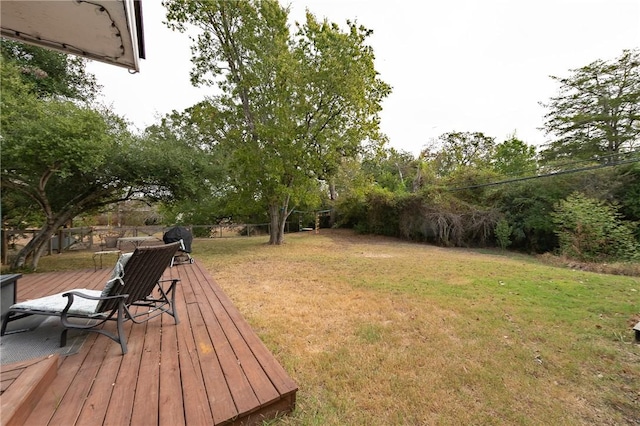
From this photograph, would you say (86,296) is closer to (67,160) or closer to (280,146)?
(67,160)

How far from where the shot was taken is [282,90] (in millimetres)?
10969

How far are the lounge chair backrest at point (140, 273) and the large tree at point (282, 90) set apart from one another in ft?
25.1

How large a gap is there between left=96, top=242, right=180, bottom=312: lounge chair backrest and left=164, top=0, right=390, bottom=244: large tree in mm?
7661

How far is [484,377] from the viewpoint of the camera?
2.38 m

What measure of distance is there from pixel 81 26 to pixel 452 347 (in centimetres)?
453

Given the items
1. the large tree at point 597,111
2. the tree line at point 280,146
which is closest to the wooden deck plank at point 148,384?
the tree line at point 280,146

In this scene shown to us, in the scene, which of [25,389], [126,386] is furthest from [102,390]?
[25,389]

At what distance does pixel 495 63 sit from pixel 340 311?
41.8 feet

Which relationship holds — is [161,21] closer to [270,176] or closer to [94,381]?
[270,176]

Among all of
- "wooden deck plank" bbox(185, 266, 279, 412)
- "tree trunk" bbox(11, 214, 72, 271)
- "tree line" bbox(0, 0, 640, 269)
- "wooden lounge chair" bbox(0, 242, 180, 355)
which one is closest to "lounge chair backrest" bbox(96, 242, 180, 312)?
"wooden lounge chair" bbox(0, 242, 180, 355)

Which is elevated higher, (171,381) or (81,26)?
(81,26)

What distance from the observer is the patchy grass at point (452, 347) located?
198 centimetres

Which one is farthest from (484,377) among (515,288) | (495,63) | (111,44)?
(495,63)

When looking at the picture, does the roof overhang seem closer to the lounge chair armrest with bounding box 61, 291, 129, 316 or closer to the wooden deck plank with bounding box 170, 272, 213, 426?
the lounge chair armrest with bounding box 61, 291, 129, 316
